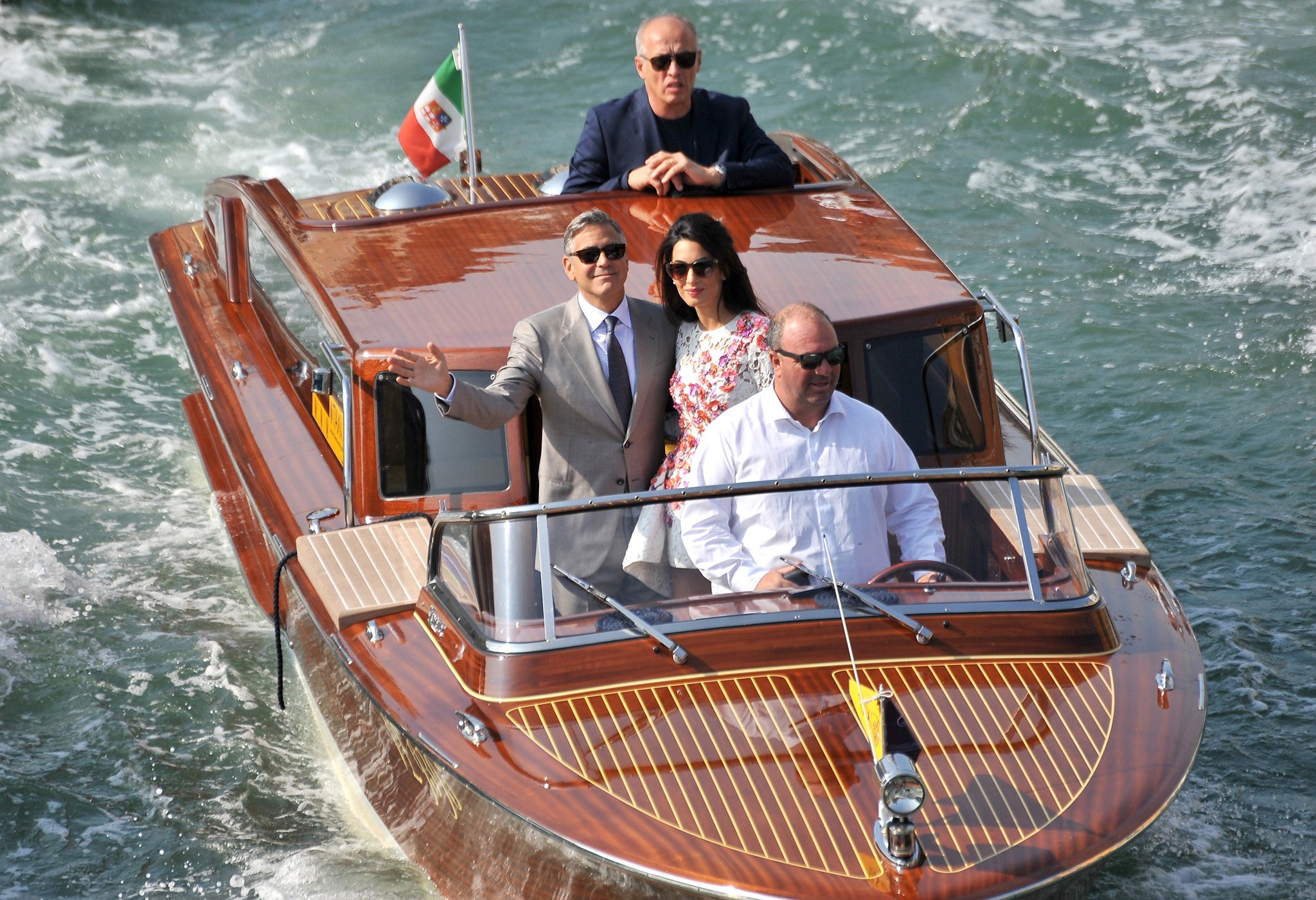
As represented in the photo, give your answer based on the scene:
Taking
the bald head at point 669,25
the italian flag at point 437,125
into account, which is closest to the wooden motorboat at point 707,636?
the bald head at point 669,25

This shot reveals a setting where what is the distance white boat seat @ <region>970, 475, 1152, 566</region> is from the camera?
12.1 ft

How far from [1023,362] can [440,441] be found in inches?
71.9

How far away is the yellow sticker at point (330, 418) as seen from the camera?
4855 mm

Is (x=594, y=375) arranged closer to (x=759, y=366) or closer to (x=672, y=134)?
(x=759, y=366)

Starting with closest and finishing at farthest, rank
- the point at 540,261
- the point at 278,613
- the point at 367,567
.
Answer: the point at 367,567
the point at 278,613
the point at 540,261

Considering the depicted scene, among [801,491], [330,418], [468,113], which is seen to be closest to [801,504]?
[801,491]

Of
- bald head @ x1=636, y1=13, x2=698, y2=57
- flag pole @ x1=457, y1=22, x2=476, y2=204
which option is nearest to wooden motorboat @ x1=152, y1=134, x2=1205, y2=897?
bald head @ x1=636, y1=13, x2=698, y2=57

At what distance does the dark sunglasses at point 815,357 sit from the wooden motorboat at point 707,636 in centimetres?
32

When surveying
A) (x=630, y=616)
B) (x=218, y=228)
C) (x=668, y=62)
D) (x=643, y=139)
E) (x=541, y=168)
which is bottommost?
(x=630, y=616)

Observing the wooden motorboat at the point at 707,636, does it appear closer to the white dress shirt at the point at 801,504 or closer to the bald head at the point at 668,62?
the white dress shirt at the point at 801,504

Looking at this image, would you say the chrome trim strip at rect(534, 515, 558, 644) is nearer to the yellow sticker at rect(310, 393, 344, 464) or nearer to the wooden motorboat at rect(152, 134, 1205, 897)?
the wooden motorboat at rect(152, 134, 1205, 897)

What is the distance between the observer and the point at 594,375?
13.4ft

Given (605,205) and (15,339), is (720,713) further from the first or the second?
(15,339)

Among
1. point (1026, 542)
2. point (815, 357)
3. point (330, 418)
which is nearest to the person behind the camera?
point (815, 357)
